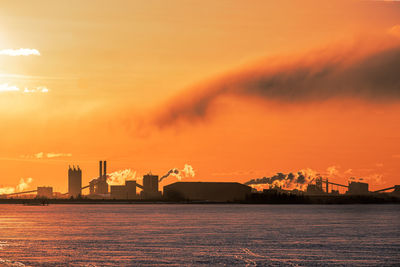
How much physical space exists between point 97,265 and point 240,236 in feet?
154

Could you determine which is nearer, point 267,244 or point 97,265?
point 97,265

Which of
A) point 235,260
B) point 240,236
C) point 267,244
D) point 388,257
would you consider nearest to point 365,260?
point 388,257

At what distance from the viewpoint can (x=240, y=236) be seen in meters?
114

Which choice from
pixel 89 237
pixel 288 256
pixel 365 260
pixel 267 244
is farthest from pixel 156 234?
pixel 365 260

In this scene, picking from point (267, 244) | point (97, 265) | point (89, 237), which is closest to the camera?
point (97, 265)

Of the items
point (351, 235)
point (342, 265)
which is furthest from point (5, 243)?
point (351, 235)

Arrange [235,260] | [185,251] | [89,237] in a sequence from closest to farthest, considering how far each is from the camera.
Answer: [235,260], [185,251], [89,237]

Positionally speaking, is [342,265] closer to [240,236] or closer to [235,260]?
[235,260]

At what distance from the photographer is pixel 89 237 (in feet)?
370

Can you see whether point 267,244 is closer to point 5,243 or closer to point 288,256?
point 288,256

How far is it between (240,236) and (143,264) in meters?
44.7

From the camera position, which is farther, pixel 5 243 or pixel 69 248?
pixel 5 243

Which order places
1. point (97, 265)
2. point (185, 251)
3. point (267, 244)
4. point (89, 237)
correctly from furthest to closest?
point (89, 237), point (267, 244), point (185, 251), point (97, 265)

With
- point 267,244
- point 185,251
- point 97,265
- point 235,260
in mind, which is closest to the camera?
point 97,265
